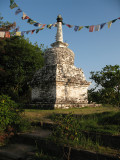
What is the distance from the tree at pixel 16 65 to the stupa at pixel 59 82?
23.6ft

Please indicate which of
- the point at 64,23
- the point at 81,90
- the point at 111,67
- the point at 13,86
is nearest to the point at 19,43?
the point at 13,86

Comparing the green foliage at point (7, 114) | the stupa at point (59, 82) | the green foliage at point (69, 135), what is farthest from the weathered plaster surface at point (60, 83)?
the green foliage at point (69, 135)

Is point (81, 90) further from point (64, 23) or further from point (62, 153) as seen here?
point (62, 153)

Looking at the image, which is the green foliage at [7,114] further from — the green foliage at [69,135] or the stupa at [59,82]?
the stupa at [59,82]

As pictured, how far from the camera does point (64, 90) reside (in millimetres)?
11344

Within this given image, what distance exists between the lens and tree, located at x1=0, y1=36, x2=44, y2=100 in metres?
18.9

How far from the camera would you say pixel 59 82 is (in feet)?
36.1

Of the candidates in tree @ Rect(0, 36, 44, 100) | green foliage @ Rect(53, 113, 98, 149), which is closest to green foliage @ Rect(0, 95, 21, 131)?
green foliage @ Rect(53, 113, 98, 149)

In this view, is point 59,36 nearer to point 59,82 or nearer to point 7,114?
point 59,82

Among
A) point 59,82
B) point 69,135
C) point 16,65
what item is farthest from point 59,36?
point 69,135

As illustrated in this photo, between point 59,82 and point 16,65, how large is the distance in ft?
34.7

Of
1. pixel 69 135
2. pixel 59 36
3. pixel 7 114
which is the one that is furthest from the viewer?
pixel 59 36

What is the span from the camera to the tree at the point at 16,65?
1890 centimetres

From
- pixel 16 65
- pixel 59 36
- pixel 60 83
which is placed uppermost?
pixel 59 36
